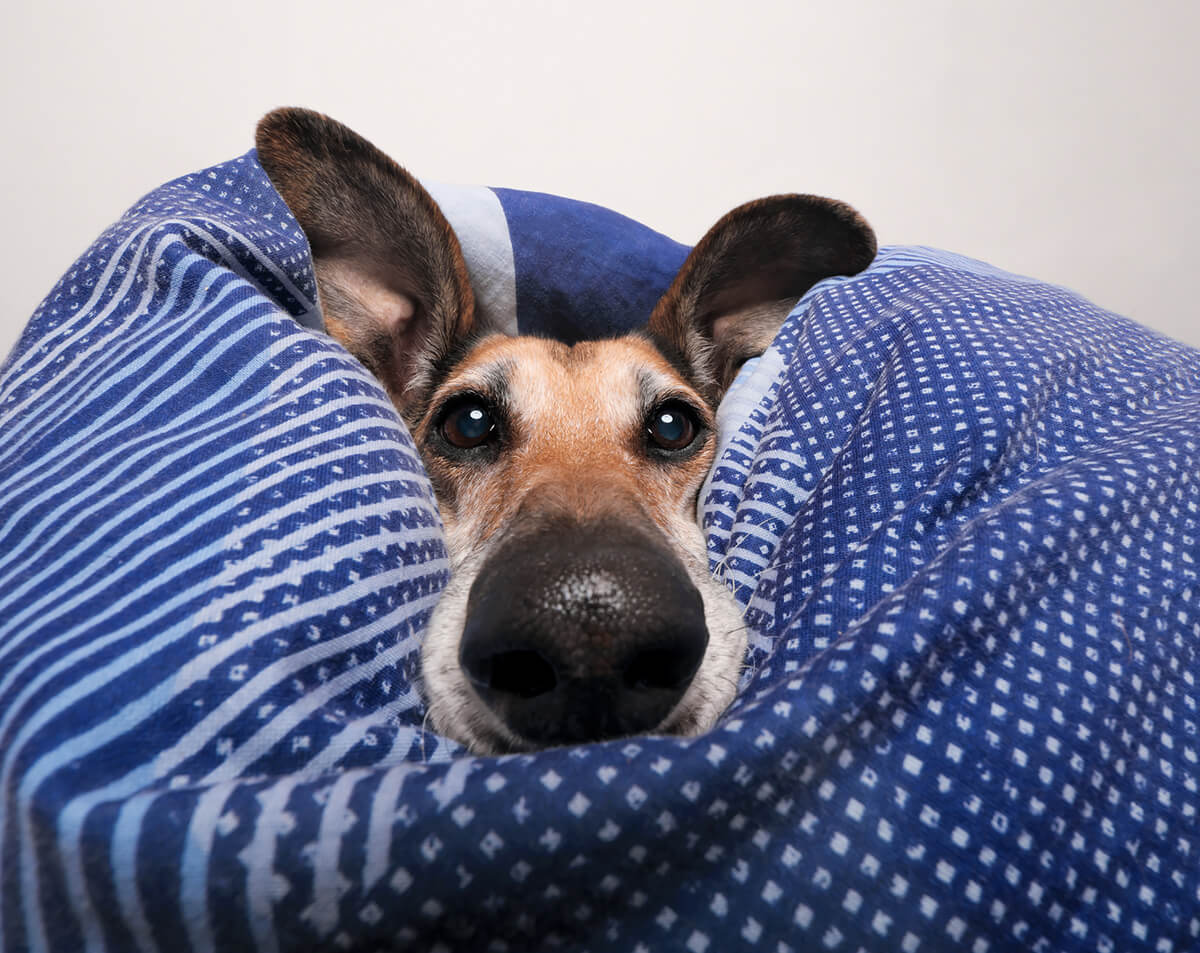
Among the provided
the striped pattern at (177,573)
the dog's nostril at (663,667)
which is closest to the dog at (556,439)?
the dog's nostril at (663,667)

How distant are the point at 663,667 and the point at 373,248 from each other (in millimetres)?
1569

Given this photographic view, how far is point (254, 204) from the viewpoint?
1.59 meters

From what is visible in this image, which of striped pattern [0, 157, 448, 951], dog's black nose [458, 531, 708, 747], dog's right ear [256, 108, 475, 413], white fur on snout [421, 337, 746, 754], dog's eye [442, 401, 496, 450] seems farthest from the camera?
dog's eye [442, 401, 496, 450]

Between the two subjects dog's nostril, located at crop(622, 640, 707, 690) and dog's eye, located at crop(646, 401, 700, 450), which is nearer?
dog's nostril, located at crop(622, 640, 707, 690)

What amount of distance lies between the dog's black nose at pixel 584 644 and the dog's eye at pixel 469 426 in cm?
84

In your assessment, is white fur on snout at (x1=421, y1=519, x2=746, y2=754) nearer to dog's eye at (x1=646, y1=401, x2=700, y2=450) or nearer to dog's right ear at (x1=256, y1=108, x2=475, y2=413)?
dog's eye at (x1=646, y1=401, x2=700, y2=450)

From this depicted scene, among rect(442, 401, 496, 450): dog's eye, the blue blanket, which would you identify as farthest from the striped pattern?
rect(442, 401, 496, 450): dog's eye

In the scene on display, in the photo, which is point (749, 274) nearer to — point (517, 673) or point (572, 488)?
point (572, 488)

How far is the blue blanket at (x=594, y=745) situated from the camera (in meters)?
0.54

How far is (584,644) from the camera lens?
0.77 metres

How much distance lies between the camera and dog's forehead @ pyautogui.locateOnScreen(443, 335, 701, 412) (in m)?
1.69

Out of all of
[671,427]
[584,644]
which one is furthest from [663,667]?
[671,427]

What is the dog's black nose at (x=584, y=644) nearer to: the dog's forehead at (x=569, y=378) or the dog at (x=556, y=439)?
the dog at (x=556, y=439)

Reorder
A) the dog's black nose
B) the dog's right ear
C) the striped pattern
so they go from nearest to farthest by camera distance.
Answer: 1. the striped pattern
2. the dog's black nose
3. the dog's right ear
